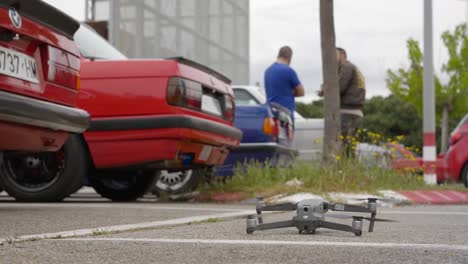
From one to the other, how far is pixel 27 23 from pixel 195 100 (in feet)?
7.74

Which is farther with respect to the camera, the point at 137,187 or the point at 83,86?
the point at 137,187

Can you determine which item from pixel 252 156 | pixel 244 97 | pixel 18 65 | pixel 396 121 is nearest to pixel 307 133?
pixel 244 97

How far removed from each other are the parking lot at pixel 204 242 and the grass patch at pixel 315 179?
108 inches

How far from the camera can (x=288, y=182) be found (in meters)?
8.73

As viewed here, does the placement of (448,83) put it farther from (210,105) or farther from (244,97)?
(210,105)

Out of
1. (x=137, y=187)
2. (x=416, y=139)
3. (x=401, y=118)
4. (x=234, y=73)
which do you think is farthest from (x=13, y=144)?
(x=401, y=118)

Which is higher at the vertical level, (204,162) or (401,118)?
(401,118)

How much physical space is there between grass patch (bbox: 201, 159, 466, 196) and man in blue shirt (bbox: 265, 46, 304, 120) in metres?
1.17

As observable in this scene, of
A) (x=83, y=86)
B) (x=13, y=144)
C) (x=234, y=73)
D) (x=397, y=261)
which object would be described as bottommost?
(x=397, y=261)

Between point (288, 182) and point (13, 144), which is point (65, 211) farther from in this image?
point (288, 182)

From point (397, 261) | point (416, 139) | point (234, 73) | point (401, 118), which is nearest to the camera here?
point (397, 261)

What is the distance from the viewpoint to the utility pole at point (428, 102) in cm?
1155

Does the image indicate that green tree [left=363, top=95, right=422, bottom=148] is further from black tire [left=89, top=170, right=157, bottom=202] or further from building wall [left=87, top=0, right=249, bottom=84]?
black tire [left=89, top=170, right=157, bottom=202]

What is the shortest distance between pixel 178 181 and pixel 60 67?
12.0 ft
